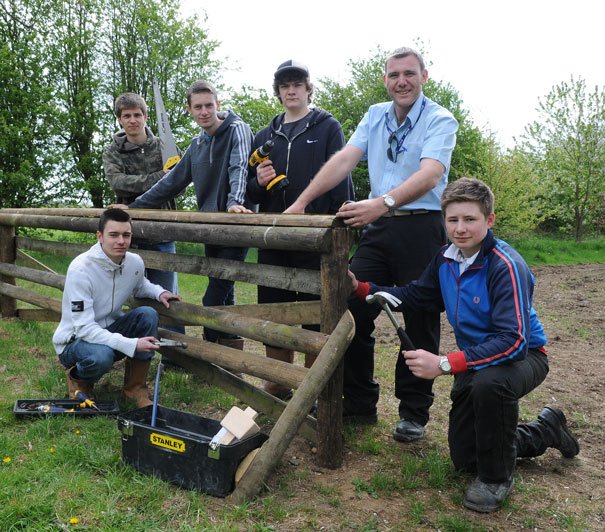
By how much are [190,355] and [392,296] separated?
5.27ft

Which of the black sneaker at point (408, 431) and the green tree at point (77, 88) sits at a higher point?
the green tree at point (77, 88)

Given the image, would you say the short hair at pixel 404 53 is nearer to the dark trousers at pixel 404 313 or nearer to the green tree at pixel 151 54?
the dark trousers at pixel 404 313

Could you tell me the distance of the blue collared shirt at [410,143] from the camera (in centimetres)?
365

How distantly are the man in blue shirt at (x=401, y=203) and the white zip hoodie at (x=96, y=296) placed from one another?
138 centimetres

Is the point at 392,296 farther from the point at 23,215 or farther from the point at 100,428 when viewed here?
the point at 23,215

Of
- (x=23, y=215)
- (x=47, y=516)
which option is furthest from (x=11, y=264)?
(x=47, y=516)

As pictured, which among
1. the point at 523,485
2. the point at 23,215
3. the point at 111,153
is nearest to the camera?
the point at 523,485

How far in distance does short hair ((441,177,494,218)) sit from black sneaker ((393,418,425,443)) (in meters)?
1.53

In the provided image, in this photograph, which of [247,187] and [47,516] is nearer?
[47,516]

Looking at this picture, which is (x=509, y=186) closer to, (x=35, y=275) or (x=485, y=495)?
(x=35, y=275)

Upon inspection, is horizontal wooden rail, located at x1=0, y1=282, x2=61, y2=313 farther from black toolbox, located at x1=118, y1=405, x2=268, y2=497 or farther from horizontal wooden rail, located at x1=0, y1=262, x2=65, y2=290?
black toolbox, located at x1=118, y1=405, x2=268, y2=497

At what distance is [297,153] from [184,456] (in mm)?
2292

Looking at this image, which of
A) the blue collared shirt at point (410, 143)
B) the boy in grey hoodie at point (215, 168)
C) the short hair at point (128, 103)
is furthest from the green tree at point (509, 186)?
the blue collared shirt at point (410, 143)

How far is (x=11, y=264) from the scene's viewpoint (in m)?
6.91
